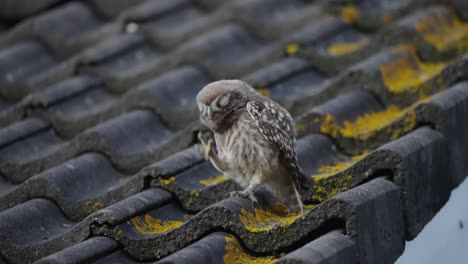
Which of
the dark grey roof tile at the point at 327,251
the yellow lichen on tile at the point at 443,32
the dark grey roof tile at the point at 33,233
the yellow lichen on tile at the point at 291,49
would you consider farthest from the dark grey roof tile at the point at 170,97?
the dark grey roof tile at the point at 327,251

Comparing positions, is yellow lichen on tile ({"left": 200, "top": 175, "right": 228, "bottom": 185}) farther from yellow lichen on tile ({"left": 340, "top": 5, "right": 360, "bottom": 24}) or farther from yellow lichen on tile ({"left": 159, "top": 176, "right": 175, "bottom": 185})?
yellow lichen on tile ({"left": 340, "top": 5, "right": 360, "bottom": 24})

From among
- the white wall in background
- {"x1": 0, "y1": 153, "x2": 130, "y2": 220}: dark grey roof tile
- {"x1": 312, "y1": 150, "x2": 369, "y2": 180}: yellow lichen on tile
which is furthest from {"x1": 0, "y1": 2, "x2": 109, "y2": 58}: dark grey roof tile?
the white wall in background

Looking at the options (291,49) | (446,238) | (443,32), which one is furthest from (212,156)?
(443,32)

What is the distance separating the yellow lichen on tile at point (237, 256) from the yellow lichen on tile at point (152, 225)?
0.39 meters

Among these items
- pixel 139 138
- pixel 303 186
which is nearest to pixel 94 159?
pixel 139 138

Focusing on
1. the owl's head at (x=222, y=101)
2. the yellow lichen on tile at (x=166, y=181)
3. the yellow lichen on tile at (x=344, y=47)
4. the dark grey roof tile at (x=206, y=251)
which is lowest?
the yellow lichen on tile at (x=344, y=47)

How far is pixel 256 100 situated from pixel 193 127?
1.87 ft

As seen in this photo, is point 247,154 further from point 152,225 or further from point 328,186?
point 152,225

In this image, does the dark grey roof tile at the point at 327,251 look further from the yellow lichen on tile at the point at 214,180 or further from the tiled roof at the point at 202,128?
the yellow lichen on tile at the point at 214,180

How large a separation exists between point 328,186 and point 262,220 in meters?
0.33

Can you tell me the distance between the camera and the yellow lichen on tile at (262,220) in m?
3.55

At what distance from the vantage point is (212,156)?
407 cm

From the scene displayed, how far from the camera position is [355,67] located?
493 centimetres

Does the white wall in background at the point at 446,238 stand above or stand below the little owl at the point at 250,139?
below
